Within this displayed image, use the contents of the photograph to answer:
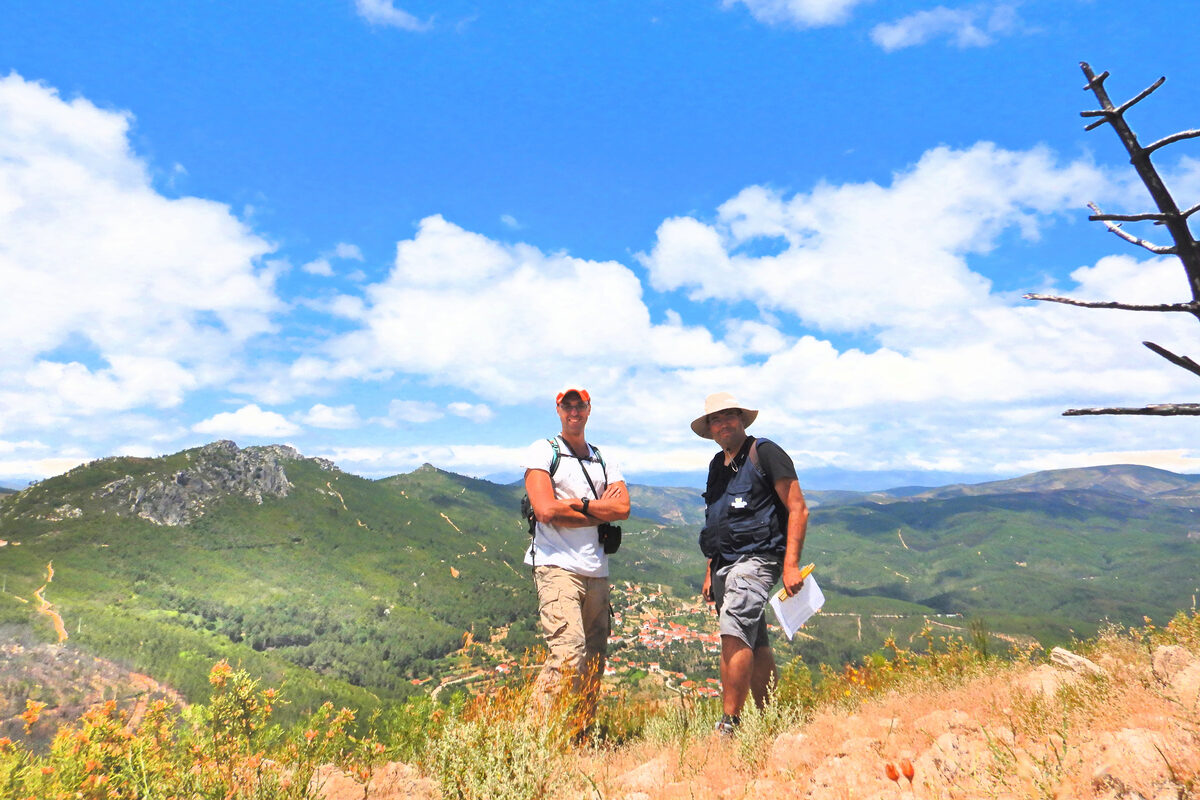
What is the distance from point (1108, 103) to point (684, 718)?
17.3ft

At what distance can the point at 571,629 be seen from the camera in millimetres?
4473

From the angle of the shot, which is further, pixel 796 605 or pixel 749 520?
pixel 749 520

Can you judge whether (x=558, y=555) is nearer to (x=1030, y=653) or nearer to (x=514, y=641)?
(x=1030, y=653)

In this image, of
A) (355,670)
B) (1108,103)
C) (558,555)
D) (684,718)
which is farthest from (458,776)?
(355,670)

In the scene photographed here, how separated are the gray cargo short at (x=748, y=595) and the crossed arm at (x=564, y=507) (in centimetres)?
109

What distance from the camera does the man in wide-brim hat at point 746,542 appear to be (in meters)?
4.41

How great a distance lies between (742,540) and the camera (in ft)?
15.6

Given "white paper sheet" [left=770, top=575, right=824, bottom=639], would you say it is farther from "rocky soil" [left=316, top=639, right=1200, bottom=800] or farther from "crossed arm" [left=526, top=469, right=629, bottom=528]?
"crossed arm" [left=526, top=469, right=629, bottom=528]

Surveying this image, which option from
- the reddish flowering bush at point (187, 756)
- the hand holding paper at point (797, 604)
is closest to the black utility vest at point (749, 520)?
the hand holding paper at point (797, 604)

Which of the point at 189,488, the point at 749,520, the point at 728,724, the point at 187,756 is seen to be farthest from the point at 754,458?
the point at 189,488

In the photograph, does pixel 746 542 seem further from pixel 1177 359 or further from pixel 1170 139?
pixel 1170 139

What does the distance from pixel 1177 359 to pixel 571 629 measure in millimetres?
4029

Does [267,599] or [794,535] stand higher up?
[794,535]

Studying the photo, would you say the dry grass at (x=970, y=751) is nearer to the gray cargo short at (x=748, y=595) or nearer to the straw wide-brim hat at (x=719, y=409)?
the gray cargo short at (x=748, y=595)
